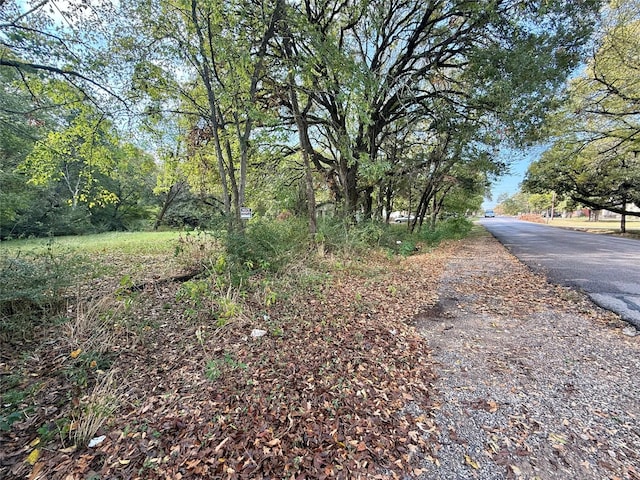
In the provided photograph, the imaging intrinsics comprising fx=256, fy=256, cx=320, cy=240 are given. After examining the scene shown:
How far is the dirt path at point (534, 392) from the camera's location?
152 centimetres

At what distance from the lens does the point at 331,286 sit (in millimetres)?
4555

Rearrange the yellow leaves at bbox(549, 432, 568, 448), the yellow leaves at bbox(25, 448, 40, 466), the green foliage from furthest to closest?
the green foliage
the yellow leaves at bbox(549, 432, 568, 448)
the yellow leaves at bbox(25, 448, 40, 466)

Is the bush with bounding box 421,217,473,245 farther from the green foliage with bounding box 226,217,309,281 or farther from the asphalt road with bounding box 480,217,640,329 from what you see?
the green foliage with bounding box 226,217,309,281

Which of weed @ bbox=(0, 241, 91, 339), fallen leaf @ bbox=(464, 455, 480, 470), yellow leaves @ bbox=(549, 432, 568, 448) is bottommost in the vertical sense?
fallen leaf @ bbox=(464, 455, 480, 470)

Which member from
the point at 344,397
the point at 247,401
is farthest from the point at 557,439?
the point at 247,401

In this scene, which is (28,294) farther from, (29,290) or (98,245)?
(98,245)

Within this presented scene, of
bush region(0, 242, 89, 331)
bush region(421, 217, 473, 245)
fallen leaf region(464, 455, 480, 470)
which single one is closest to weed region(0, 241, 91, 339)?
bush region(0, 242, 89, 331)

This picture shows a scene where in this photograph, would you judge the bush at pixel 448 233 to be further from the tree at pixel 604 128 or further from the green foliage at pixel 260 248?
the green foliage at pixel 260 248

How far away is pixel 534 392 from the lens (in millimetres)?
2086

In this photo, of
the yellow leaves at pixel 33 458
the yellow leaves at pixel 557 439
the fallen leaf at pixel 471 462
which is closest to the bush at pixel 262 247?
the yellow leaves at pixel 33 458

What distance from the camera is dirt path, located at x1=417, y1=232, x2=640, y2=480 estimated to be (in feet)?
4.99

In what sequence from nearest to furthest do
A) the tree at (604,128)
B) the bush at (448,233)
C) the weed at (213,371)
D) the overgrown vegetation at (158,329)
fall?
the overgrown vegetation at (158,329)
the weed at (213,371)
the tree at (604,128)
the bush at (448,233)

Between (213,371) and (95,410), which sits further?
(213,371)

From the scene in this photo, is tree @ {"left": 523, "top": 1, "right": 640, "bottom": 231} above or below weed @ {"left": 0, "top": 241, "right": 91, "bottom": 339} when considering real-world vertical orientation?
above
